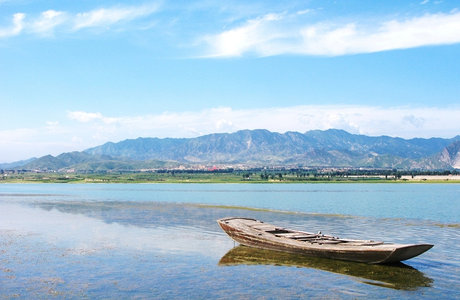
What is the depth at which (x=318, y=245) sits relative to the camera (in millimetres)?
34594

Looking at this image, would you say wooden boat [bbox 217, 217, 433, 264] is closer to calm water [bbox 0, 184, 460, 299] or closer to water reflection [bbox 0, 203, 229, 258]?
calm water [bbox 0, 184, 460, 299]

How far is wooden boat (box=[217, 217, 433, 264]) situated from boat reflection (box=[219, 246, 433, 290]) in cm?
50

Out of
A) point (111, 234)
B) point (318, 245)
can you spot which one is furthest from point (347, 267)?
point (111, 234)

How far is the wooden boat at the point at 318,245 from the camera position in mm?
30984

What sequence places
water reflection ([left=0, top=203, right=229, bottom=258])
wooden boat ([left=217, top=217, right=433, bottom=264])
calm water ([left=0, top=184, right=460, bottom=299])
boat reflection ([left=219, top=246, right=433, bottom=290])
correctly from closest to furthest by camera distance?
calm water ([left=0, top=184, right=460, bottom=299]) < boat reflection ([left=219, top=246, right=433, bottom=290]) < wooden boat ([left=217, top=217, right=433, bottom=264]) < water reflection ([left=0, top=203, right=229, bottom=258])

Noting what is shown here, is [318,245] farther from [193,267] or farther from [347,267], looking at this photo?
[193,267]

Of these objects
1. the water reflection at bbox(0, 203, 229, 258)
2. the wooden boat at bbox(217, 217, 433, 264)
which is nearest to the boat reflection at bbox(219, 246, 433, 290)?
the wooden boat at bbox(217, 217, 433, 264)

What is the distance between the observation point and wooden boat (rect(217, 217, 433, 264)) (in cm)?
3098

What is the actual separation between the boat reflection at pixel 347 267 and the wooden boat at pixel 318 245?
50 centimetres

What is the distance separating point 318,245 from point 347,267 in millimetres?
3243

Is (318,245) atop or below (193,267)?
atop

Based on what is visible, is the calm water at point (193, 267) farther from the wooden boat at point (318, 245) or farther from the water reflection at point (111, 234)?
the wooden boat at point (318, 245)

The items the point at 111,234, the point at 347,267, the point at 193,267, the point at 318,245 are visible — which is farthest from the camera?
the point at 111,234

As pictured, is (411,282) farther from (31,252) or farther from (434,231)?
(31,252)
